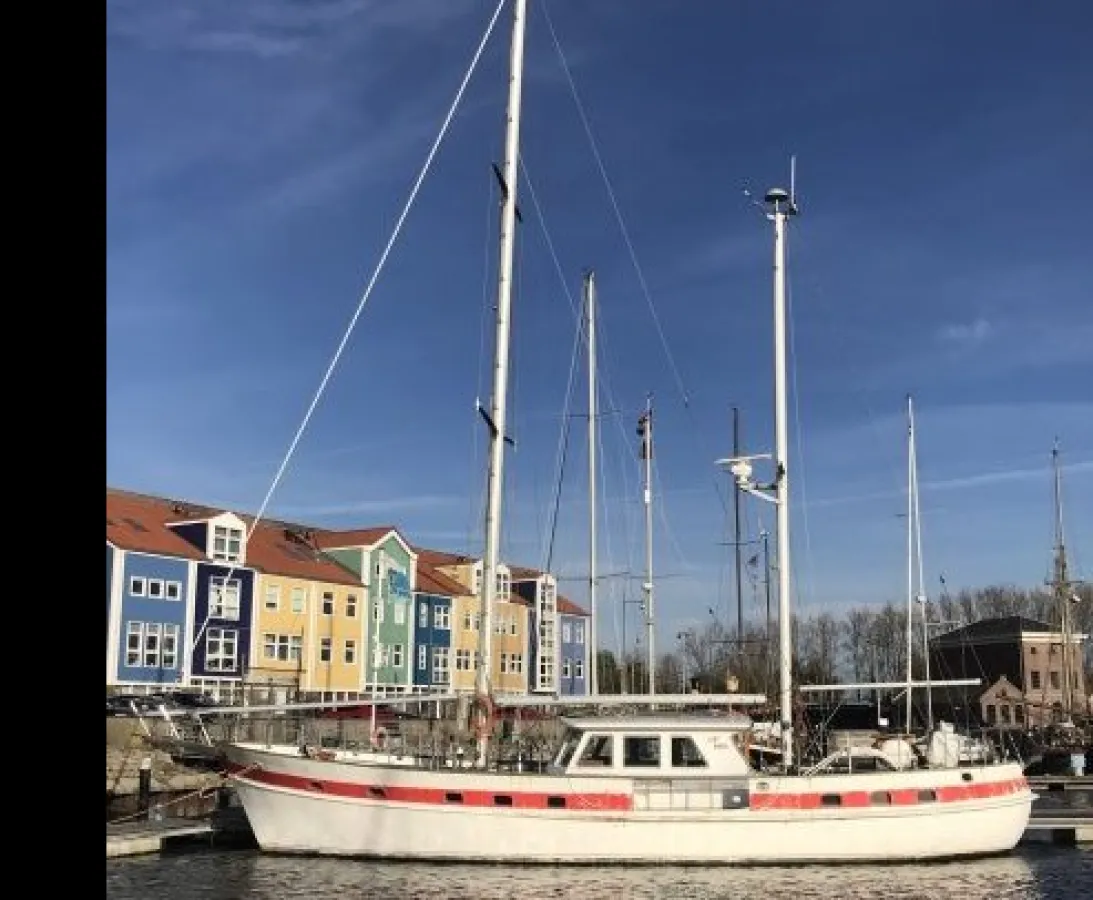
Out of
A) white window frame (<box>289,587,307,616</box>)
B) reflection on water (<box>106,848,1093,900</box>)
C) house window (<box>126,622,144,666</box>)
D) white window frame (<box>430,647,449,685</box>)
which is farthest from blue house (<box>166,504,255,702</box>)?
reflection on water (<box>106,848,1093,900</box>)

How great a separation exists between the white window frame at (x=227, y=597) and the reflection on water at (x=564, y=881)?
130 feet

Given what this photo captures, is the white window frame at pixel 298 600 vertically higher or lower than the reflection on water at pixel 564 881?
higher

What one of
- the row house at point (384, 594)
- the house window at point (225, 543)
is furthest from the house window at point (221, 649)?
the row house at point (384, 594)

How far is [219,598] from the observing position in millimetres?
63938

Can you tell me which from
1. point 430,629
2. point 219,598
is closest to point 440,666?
point 430,629

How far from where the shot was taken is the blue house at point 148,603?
192 ft

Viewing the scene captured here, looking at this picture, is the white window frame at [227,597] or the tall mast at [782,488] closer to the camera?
the tall mast at [782,488]

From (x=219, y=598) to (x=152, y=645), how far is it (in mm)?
4768

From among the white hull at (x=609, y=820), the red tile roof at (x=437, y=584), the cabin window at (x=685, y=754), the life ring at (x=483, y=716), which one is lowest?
the white hull at (x=609, y=820)

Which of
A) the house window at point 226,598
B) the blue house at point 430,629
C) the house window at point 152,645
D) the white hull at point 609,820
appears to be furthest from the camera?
the blue house at point 430,629

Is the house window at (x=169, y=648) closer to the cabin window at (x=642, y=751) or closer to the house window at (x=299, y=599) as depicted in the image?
the house window at (x=299, y=599)

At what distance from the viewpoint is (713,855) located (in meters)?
24.7
